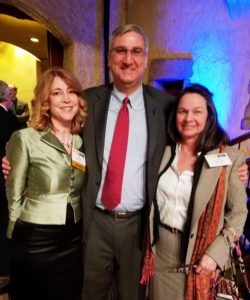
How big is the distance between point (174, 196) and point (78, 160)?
21.4 inches

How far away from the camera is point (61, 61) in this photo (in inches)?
145

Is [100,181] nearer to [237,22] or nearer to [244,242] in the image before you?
[244,242]

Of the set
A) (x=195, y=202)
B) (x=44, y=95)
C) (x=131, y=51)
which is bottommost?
(x=195, y=202)

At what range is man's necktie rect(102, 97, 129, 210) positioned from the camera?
5.11 feet

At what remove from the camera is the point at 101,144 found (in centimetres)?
157

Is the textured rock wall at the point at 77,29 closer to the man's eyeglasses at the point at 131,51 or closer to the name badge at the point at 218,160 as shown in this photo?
the man's eyeglasses at the point at 131,51

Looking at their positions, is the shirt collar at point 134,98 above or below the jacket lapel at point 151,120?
above

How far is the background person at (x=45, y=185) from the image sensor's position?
1453 millimetres

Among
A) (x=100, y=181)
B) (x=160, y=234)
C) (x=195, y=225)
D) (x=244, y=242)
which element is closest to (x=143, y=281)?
(x=160, y=234)

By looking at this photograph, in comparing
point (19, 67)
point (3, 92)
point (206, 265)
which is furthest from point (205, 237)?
point (19, 67)

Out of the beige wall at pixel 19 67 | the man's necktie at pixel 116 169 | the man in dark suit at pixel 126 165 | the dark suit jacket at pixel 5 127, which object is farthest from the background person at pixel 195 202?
the beige wall at pixel 19 67

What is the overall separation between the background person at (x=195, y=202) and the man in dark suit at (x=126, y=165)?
0.12 meters

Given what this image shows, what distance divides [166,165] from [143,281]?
2.23 ft

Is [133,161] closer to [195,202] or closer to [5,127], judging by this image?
[195,202]
